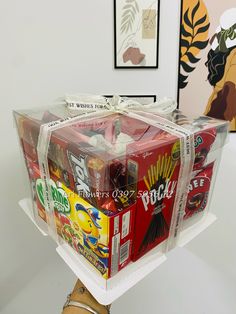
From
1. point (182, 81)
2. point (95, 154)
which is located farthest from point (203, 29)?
point (95, 154)

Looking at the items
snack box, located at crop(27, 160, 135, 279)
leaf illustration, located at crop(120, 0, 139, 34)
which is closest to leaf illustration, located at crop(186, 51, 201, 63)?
leaf illustration, located at crop(120, 0, 139, 34)

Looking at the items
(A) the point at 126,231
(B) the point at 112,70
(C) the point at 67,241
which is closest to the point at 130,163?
(A) the point at 126,231

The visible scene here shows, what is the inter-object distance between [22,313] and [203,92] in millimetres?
896

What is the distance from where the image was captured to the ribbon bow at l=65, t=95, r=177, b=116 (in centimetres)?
54

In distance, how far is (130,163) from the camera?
386 mm

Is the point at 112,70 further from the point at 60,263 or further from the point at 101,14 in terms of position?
the point at 60,263

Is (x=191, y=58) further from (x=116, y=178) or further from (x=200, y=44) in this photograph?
(x=116, y=178)

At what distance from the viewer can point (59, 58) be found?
27.3 inches

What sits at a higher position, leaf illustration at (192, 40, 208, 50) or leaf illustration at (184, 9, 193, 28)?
leaf illustration at (184, 9, 193, 28)

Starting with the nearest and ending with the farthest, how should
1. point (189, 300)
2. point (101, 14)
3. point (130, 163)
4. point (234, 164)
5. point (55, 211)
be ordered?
point (130, 163), point (55, 211), point (101, 14), point (234, 164), point (189, 300)

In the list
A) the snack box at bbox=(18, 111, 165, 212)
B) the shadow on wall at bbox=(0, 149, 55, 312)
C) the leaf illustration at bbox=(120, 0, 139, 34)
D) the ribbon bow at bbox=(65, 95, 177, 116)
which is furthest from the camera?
the shadow on wall at bbox=(0, 149, 55, 312)

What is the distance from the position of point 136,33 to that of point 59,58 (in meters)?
0.20

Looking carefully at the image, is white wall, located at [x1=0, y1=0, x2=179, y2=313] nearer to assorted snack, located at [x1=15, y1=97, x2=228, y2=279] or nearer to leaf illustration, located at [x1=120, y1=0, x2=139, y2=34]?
leaf illustration, located at [x1=120, y1=0, x2=139, y2=34]

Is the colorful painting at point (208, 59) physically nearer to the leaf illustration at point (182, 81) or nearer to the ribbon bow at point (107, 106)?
the leaf illustration at point (182, 81)
